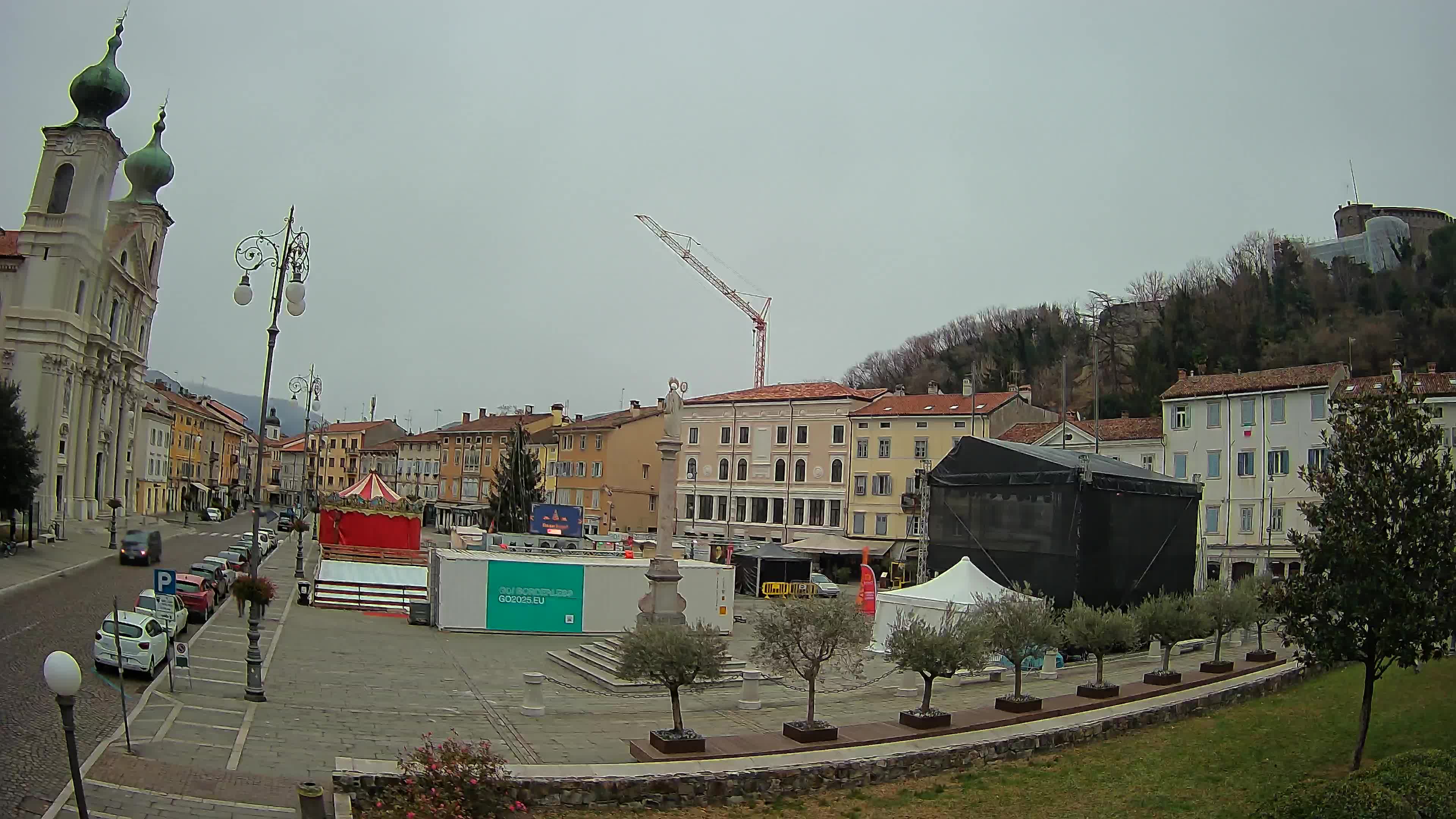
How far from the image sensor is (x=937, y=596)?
27375mm

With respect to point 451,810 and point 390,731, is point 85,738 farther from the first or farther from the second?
point 451,810

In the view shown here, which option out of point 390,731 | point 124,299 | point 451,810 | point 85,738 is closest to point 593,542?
point 124,299

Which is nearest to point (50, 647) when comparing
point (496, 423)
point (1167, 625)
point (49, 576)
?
point (49, 576)

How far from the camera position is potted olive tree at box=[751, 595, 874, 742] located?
1691 cm

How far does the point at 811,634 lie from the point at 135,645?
44.0ft

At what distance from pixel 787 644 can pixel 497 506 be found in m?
52.0

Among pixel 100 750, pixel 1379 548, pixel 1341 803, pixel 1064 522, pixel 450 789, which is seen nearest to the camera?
pixel 1341 803

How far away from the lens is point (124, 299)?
2788 centimetres

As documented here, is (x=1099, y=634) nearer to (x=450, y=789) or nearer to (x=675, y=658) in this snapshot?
(x=675, y=658)

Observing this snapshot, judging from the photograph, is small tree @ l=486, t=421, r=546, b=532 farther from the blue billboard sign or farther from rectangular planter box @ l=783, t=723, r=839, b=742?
rectangular planter box @ l=783, t=723, r=839, b=742

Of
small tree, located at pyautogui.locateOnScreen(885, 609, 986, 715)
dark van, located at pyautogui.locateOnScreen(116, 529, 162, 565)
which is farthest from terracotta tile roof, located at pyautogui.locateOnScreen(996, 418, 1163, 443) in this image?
dark van, located at pyautogui.locateOnScreen(116, 529, 162, 565)

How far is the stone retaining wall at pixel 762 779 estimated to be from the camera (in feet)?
42.5

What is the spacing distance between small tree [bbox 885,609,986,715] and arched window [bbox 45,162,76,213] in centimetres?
1561

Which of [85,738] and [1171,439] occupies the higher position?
[1171,439]
